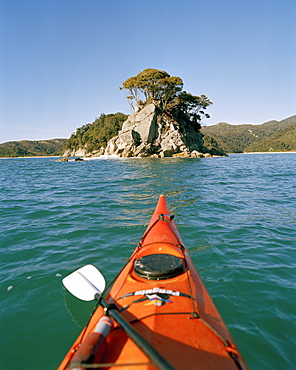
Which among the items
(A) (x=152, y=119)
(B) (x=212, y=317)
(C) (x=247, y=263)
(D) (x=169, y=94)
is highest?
(D) (x=169, y=94)

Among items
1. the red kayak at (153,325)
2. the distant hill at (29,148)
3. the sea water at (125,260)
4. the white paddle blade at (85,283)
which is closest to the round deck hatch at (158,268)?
the red kayak at (153,325)

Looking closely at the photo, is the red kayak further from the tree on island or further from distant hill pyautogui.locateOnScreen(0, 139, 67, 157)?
distant hill pyautogui.locateOnScreen(0, 139, 67, 157)

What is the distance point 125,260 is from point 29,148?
160 m

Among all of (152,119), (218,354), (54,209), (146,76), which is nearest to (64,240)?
(54,209)

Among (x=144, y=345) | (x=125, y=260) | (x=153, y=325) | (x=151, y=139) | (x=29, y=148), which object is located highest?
(x=29, y=148)

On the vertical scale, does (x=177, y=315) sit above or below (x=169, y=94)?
below

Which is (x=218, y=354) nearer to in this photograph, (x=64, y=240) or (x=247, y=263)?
(x=247, y=263)

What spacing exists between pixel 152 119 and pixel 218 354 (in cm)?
4072

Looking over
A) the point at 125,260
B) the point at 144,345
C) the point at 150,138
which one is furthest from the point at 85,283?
the point at 150,138

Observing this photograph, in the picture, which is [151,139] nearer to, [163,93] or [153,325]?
[163,93]

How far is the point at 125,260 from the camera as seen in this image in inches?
156

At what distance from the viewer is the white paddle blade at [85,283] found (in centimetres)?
221

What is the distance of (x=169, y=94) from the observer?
43.3 meters

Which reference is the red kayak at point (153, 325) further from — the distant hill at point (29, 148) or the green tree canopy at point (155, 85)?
the distant hill at point (29, 148)
